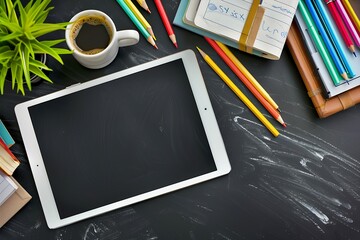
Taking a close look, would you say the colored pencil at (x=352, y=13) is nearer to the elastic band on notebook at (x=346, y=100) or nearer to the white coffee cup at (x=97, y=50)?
the elastic band on notebook at (x=346, y=100)

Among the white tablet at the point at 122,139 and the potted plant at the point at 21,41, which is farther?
the white tablet at the point at 122,139

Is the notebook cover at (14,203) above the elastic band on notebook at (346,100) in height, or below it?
below

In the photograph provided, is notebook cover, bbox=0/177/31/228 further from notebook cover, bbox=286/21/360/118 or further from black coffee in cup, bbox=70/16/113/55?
notebook cover, bbox=286/21/360/118

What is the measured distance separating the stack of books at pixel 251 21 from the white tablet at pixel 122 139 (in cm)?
7

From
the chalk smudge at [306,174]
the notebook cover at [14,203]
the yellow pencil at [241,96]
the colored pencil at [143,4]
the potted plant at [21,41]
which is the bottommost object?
the notebook cover at [14,203]

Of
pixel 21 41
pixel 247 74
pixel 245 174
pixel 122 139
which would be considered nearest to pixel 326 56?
pixel 247 74

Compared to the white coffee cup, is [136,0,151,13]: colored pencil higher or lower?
higher

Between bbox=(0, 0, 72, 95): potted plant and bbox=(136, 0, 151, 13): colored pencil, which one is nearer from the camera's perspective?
bbox=(0, 0, 72, 95): potted plant

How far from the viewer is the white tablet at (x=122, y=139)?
2.25 ft

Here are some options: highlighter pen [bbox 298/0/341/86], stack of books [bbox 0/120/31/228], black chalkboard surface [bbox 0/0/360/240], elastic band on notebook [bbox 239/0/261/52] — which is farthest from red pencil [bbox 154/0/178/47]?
stack of books [bbox 0/120/31/228]

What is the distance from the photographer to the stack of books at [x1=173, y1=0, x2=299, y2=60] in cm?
67

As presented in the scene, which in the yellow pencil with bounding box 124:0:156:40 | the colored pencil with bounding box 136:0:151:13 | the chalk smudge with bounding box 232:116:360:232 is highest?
the colored pencil with bounding box 136:0:151:13

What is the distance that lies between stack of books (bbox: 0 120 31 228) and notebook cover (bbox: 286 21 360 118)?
51 cm

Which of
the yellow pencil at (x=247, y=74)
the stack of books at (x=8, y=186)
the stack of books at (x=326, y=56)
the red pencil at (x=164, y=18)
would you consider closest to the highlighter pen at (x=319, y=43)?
the stack of books at (x=326, y=56)
